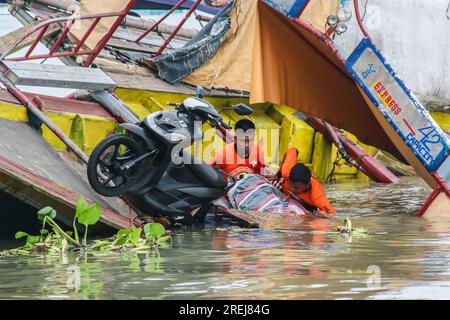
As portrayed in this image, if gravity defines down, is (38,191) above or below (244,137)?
below

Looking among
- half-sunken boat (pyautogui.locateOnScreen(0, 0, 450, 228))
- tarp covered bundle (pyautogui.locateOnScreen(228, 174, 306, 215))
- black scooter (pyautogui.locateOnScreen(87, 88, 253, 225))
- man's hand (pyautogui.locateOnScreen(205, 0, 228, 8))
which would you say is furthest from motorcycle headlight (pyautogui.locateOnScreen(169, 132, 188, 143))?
man's hand (pyautogui.locateOnScreen(205, 0, 228, 8))

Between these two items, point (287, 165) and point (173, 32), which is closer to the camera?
point (287, 165)

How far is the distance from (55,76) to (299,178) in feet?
8.98

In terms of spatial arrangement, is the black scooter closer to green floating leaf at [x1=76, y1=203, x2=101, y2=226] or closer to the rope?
green floating leaf at [x1=76, y1=203, x2=101, y2=226]

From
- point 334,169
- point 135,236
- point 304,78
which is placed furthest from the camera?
point 334,169

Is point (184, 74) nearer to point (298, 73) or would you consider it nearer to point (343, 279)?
point (298, 73)

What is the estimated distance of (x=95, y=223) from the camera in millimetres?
→ 7965

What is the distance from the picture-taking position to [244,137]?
33.6 ft

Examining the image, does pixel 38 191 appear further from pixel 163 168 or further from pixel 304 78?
pixel 304 78

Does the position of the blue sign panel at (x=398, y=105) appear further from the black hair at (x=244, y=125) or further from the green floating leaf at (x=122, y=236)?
the green floating leaf at (x=122, y=236)

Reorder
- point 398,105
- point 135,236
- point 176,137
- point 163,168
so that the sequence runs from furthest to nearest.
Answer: point 398,105, point 163,168, point 176,137, point 135,236

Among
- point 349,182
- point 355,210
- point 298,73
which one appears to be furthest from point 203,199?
point 349,182

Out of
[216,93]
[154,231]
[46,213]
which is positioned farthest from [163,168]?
[216,93]

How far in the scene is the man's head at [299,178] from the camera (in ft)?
32.4
